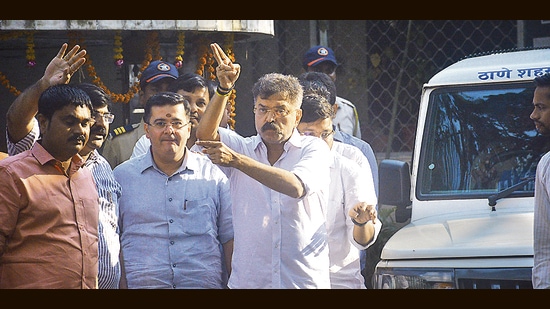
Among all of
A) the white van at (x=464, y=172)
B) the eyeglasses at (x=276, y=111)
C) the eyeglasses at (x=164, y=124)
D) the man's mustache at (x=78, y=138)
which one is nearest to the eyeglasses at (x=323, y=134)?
the white van at (x=464, y=172)

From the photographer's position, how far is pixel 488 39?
7645mm

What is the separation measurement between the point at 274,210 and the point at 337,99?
2295 millimetres

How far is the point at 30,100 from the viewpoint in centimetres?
366

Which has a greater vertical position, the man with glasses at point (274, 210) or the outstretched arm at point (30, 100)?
the outstretched arm at point (30, 100)

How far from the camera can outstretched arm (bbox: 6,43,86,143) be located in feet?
12.0

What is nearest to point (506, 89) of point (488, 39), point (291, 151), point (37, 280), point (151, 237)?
point (291, 151)

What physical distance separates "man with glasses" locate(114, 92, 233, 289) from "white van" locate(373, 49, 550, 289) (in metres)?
0.78

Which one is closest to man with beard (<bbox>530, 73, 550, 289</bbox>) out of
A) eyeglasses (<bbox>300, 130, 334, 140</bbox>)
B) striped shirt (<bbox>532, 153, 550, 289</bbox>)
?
striped shirt (<bbox>532, 153, 550, 289</bbox>)

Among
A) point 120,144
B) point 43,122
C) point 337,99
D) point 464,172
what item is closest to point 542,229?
Answer: point 464,172

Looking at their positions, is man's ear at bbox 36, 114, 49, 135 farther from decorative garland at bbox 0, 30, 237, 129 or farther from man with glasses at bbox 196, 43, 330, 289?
decorative garland at bbox 0, 30, 237, 129

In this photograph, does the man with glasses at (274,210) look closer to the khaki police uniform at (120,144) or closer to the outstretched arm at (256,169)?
the outstretched arm at (256,169)

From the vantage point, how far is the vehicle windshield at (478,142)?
14.0ft

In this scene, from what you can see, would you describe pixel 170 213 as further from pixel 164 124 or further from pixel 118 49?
pixel 118 49

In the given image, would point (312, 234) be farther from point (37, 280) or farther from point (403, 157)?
point (403, 157)
